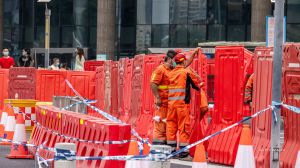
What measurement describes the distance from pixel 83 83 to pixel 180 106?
464 inches

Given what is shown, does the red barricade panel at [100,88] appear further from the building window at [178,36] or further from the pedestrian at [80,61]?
the building window at [178,36]

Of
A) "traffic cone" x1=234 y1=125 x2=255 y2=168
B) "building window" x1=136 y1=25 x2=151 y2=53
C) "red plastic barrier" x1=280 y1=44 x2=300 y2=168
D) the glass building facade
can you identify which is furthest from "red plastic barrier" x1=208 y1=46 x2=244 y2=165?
"building window" x1=136 y1=25 x2=151 y2=53

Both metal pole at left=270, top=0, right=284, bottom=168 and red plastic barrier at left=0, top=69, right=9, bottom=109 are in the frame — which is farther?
red plastic barrier at left=0, top=69, right=9, bottom=109

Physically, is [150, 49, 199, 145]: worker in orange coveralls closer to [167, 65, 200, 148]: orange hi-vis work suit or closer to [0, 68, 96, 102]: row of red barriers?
[167, 65, 200, 148]: orange hi-vis work suit

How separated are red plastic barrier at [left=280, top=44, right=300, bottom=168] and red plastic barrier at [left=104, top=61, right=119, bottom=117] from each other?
9873 millimetres

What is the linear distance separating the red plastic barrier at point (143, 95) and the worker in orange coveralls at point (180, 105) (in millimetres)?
2384

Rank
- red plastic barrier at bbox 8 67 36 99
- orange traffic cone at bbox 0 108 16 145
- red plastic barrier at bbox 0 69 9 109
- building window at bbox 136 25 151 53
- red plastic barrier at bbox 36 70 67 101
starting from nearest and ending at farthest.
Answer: orange traffic cone at bbox 0 108 16 145, red plastic barrier at bbox 36 70 67 101, red plastic barrier at bbox 8 67 36 99, red plastic barrier at bbox 0 69 9 109, building window at bbox 136 25 151 53

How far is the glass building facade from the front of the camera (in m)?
60.2

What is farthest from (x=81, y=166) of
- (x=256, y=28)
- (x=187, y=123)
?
(x=256, y=28)

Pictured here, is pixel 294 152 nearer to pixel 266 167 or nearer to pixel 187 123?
pixel 266 167


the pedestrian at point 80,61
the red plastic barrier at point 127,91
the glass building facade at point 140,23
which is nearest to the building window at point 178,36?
the glass building facade at point 140,23

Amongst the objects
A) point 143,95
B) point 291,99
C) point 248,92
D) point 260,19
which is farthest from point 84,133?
point 260,19

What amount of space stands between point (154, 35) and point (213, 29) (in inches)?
160

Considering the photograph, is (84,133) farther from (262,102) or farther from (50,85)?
(50,85)
